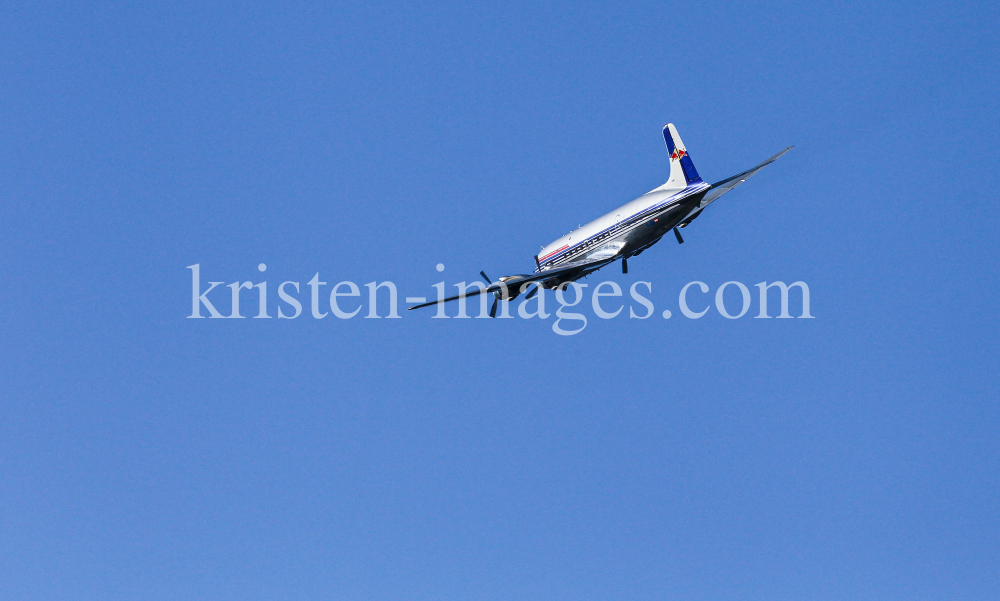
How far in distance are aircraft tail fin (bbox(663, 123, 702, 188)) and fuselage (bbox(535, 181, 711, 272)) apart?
61 centimetres

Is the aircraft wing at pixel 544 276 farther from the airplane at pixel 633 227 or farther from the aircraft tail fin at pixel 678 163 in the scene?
the aircraft tail fin at pixel 678 163

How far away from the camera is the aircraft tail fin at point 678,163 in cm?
6869

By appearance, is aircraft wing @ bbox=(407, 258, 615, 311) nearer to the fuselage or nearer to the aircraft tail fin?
the fuselage

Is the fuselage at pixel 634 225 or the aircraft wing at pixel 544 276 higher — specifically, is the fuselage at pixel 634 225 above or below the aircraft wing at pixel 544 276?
above

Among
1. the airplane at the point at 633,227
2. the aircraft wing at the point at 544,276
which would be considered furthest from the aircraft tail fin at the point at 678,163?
the aircraft wing at the point at 544,276

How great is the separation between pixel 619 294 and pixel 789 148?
14.8 m

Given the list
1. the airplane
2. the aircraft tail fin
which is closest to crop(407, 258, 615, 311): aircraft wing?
the airplane

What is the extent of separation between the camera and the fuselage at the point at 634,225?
67.8m

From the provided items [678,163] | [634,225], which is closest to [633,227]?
[634,225]

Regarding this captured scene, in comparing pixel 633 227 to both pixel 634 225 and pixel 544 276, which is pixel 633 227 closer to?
pixel 634 225

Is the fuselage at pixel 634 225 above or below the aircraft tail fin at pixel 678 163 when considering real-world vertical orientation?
below

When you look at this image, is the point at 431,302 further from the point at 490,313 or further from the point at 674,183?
the point at 674,183

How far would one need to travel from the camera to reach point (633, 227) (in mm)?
68375

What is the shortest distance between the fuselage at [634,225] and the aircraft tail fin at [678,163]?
607 millimetres
